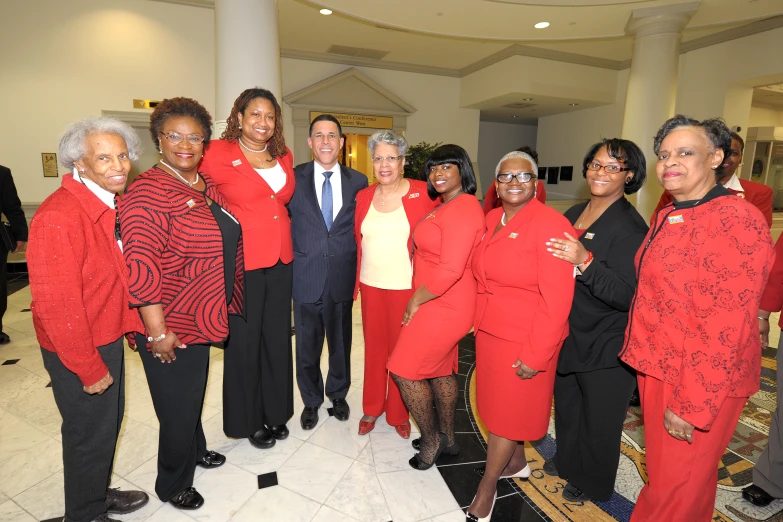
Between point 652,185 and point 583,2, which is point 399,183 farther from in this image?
point 652,185

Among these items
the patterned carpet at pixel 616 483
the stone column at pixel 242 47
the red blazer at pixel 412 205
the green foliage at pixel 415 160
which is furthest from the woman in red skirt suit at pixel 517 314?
the green foliage at pixel 415 160

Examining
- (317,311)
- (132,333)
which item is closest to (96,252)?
(132,333)

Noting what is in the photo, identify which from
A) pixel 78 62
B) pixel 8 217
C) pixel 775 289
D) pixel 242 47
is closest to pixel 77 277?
pixel 775 289

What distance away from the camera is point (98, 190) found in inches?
69.3

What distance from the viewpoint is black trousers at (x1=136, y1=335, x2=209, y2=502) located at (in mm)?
1979

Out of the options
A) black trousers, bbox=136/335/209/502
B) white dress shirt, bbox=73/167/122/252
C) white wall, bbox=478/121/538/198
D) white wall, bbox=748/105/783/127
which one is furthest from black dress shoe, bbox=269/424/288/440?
white wall, bbox=748/105/783/127

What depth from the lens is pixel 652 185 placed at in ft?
24.0

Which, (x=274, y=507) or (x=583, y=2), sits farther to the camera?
(x=583, y=2)

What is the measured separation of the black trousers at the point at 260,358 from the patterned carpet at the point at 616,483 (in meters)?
1.16

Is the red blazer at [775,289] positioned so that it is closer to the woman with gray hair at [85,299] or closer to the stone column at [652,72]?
the woman with gray hair at [85,299]

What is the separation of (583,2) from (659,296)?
676 centimetres

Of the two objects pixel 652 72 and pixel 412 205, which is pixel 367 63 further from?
pixel 412 205

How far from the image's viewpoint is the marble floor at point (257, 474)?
2227 mm

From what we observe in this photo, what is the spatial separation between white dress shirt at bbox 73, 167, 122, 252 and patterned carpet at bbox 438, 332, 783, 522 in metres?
2.27
